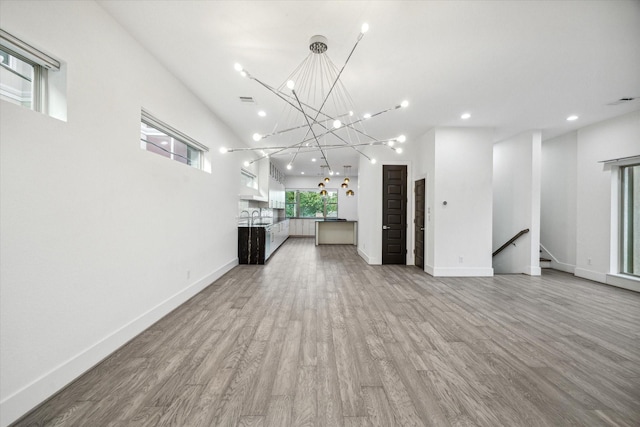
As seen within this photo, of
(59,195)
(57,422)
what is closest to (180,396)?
(57,422)

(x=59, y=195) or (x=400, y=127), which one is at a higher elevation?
(x=400, y=127)

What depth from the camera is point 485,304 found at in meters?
3.53

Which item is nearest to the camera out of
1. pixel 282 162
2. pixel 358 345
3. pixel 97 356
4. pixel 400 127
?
pixel 97 356

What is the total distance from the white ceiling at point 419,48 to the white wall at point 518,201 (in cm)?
139

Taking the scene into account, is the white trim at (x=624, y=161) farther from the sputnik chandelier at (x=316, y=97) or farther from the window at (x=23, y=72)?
the window at (x=23, y=72)

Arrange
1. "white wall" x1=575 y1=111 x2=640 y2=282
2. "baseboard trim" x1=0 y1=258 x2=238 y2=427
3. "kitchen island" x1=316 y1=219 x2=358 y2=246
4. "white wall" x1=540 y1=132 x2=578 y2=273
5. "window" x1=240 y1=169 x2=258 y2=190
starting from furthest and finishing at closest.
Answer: "kitchen island" x1=316 y1=219 x2=358 y2=246
"window" x1=240 y1=169 x2=258 y2=190
"white wall" x1=540 y1=132 x2=578 y2=273
"white wall" x1=575 y1=111 x2=640 y2=282
"baseboard trim" x1=0 y1=258 x2=238 y2=427

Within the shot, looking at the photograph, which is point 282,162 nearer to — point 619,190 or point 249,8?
point 249,8

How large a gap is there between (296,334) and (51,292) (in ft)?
6.44

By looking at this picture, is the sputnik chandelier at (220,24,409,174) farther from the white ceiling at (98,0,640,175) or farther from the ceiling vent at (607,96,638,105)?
the ceiling vent at (607,96,638,105)

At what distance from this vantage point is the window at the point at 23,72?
1.57 m

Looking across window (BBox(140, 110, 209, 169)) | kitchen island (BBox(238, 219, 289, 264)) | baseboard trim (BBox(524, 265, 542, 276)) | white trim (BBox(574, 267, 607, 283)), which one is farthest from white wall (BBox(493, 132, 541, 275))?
window (BBox(140, 110, 209, 169))

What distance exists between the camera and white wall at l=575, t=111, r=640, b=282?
14.4ft

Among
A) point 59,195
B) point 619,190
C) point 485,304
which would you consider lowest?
point 485,304

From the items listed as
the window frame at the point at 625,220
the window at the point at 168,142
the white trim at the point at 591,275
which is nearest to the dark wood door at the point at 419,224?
the white trim at the point at 591,275
